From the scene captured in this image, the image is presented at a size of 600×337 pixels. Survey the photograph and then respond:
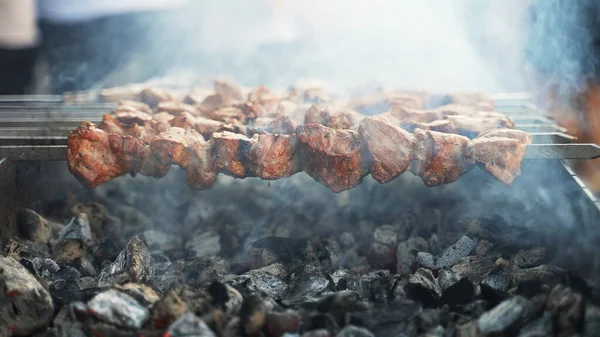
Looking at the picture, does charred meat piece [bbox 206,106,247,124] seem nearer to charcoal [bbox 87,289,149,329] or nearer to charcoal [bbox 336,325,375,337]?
charcoal [bbox 87,289,149,329]

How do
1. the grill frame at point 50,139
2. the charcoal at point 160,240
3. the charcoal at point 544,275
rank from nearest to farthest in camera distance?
the charcoal at point 544,275 < the grill frame at point 50,139 < the charcoal at point 160,240

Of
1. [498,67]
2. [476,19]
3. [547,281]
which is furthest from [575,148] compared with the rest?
[476,19]

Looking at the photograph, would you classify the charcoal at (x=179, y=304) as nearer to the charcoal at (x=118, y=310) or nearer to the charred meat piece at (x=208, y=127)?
the charcoal at (x=118, y=310)

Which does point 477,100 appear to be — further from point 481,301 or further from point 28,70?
point 28,70

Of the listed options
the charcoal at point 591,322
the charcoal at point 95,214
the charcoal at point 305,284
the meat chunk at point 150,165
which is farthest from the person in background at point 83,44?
the charcoal at point 591,322

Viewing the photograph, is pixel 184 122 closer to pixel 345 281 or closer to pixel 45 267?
pixel 45 267

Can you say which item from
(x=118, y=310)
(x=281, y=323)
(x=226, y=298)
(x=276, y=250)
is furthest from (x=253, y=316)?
(x=276, y=250)
